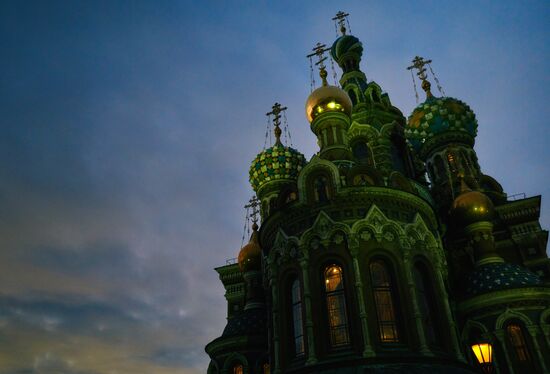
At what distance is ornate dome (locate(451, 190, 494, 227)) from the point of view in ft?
57.1

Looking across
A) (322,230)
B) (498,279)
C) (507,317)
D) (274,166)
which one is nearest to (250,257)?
(274,166)

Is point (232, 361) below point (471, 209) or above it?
below

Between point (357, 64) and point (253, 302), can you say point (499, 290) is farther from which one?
point (357, 64)

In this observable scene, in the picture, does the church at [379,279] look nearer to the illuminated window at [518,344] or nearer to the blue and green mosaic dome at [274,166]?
the illuminated window at [518,344]

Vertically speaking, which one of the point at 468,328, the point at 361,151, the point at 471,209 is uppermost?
the point at 361,151

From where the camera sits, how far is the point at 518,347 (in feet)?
45.9

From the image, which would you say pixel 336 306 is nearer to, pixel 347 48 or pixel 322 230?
pixel 322 230

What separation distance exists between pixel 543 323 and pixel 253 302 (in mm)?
9812

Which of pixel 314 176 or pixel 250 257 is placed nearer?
pixel 314 176

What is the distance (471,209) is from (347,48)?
13474mm

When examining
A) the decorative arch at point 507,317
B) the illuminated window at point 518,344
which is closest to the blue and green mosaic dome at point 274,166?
the decorative arch at point 507,317

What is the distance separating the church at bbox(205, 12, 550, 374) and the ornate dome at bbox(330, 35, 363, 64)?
26.4ft

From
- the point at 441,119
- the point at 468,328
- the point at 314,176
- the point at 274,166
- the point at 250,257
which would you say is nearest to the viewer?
the point at 314,176

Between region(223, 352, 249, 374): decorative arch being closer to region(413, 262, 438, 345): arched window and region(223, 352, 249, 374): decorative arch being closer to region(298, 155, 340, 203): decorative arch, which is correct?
region(298, 155, 340, 203): decorative arch
